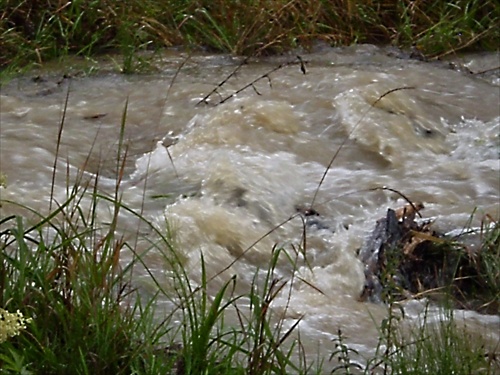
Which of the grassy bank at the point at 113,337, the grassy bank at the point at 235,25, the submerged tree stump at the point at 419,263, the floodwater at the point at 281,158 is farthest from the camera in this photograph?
the grassy bank at the point at 235,25

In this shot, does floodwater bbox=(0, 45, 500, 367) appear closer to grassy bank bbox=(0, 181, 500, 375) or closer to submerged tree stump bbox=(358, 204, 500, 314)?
submerged tree stump bbox=(358, 204, 500, 314)

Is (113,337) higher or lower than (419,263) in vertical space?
higher

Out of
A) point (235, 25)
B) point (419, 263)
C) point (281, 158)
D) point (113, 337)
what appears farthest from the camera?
point (235, 25)

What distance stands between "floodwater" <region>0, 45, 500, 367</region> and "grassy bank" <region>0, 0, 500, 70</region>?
219 mm

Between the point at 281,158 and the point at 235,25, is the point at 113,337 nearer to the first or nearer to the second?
the point at 281,158

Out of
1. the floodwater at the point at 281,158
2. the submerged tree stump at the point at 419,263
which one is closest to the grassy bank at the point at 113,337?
the floodwater at the point at 281,158

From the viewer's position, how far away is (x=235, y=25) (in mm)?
6414

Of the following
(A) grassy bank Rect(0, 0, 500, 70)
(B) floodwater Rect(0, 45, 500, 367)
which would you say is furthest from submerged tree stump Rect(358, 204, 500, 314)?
(A) grassy bank Rect(0, 0, 500, 70)

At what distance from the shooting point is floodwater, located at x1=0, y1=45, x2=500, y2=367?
3.67 meters

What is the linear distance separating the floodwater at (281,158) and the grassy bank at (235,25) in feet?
0.72

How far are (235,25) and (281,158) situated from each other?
6.24 ft

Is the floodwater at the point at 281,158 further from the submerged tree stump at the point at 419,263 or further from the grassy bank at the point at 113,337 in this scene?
the grassy bank at the point at 113,337

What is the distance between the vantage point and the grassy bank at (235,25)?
6.27 metres

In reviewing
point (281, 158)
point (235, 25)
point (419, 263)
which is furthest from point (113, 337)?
point (235, 25)
